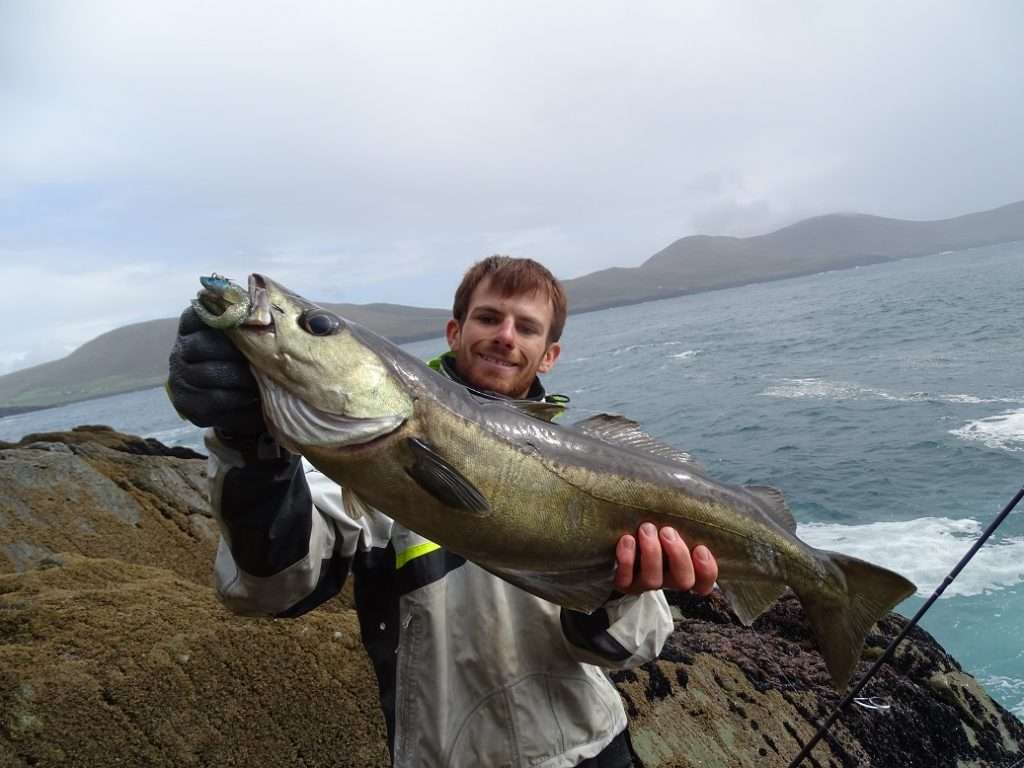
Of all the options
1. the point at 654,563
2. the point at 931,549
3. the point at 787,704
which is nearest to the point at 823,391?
the point at 931,549

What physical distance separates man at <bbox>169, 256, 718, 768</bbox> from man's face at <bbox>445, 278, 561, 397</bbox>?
1055mm

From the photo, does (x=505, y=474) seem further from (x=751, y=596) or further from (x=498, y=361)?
(x=751, y=596)

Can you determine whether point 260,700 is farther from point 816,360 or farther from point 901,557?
point 816,360

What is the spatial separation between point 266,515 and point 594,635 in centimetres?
151

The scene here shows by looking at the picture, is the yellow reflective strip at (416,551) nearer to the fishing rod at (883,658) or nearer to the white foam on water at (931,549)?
the fishing rod at (883,658)

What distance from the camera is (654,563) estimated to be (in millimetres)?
2926

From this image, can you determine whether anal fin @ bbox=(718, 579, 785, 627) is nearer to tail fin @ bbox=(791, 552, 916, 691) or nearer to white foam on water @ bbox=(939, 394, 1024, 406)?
tail fin @ bbox=(791, 552, 916, 691)

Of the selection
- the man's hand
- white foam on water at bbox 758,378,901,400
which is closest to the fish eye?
the man's hand

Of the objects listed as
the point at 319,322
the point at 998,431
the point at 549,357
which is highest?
the point at 319,322

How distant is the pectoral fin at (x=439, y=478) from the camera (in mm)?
2609

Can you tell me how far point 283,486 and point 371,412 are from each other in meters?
0.47

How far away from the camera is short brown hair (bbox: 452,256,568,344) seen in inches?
152

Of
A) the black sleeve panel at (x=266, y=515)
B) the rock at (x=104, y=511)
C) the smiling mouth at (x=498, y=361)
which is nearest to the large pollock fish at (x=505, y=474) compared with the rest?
the black sleeve panel at (x=266, y=515)

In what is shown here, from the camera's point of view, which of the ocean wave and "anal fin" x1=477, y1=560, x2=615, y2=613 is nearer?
"anal fin" x1=477, y1=560, x2=615, y2=613
